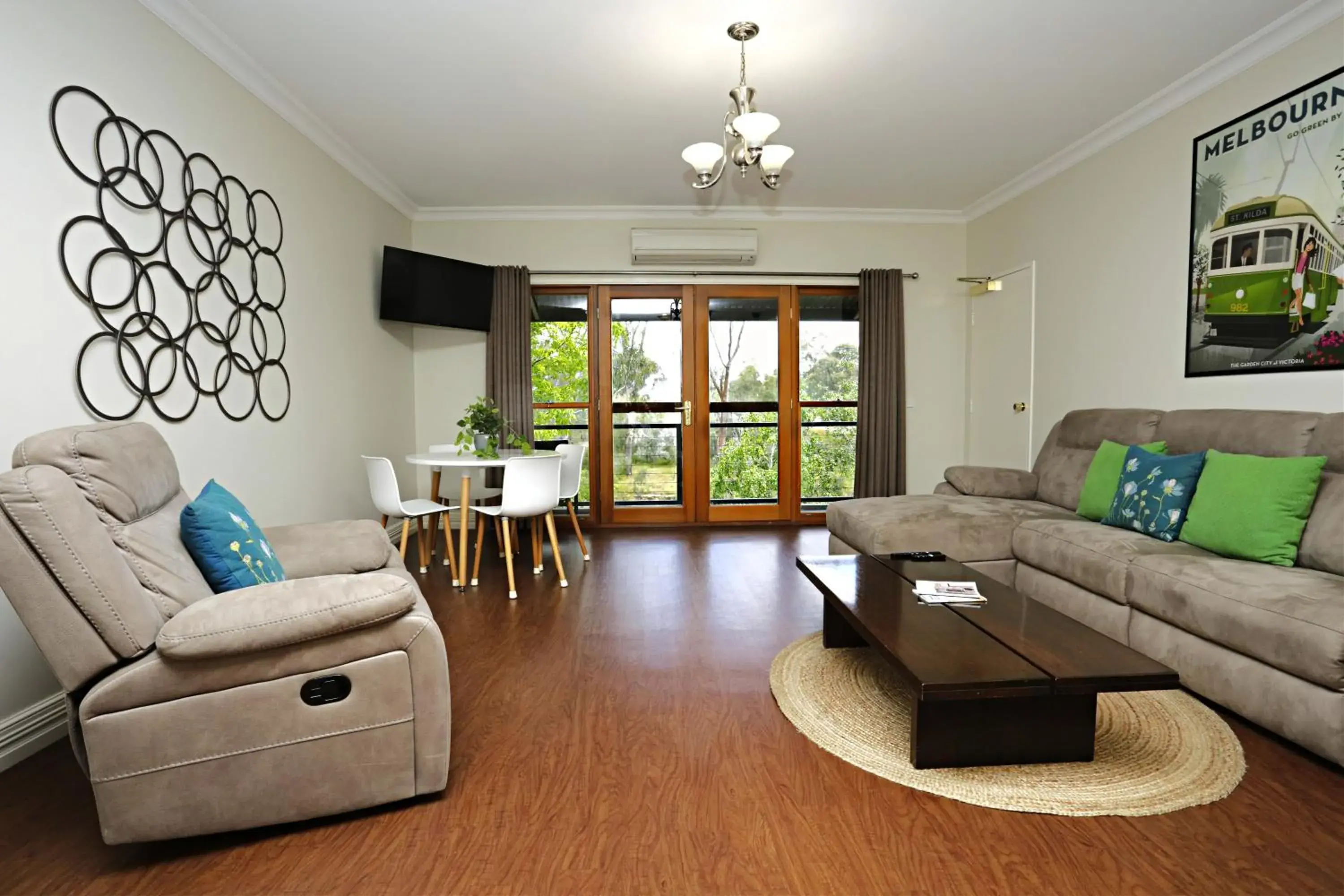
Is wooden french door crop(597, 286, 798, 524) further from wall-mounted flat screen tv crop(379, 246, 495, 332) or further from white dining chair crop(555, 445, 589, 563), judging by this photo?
white dining chair crop(555, 445, 589, 563)

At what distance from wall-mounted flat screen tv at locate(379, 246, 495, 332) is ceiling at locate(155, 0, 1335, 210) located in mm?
586

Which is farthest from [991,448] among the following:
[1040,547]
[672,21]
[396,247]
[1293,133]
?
[396,247]

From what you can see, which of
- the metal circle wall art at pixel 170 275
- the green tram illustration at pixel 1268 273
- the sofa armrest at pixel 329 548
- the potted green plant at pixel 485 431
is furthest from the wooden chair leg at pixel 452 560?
the green tram illustration at pixel 1268 273

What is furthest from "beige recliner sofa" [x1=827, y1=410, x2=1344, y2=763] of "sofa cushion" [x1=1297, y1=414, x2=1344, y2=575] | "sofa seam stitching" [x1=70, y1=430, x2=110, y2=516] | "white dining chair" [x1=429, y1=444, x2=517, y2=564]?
"sofa seam stitching" [x1=70, y1=430, x2=110, y2=516]

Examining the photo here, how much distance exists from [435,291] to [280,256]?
159 centimetres

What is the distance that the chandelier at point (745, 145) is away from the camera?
2699mm

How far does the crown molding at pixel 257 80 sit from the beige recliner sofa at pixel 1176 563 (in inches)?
147

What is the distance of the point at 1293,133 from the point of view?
2885mm

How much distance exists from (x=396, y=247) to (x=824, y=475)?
12.8 feet

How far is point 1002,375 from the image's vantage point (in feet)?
17.1

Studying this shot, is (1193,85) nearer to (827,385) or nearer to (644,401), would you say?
(827,385)

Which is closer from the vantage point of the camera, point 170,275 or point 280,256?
point 170,275

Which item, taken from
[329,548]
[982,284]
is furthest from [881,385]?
[329,548]

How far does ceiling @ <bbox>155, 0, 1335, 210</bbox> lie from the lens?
2754 mm
